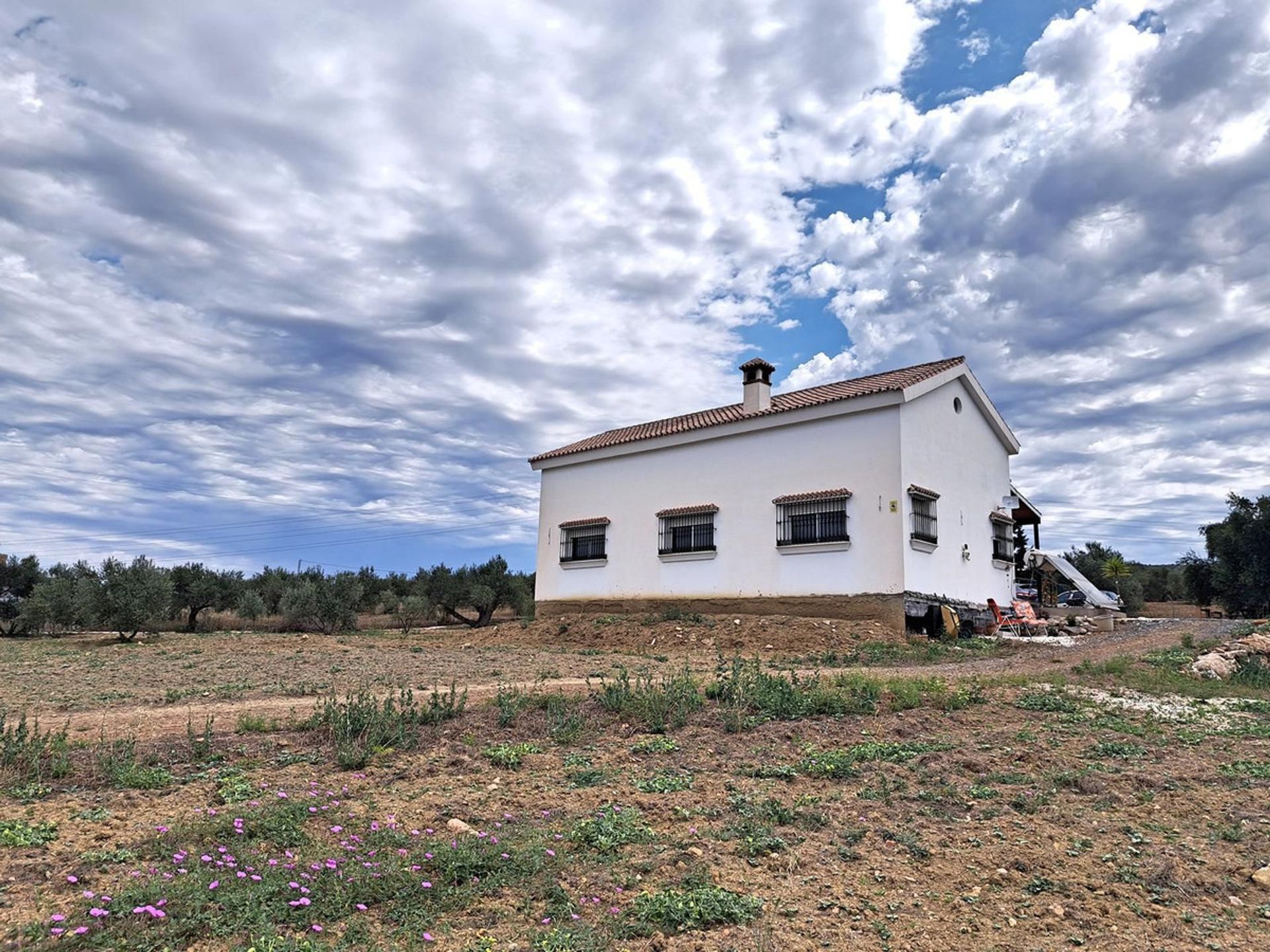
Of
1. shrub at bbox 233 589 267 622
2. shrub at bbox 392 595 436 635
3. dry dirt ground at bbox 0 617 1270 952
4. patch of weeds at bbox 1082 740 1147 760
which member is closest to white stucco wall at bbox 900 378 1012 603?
dry dirt ground at bbox 0 617 1270 952

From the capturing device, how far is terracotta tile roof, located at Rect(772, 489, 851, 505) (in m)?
17.0

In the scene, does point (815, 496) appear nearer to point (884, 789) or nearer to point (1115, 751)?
point (1115, 751)

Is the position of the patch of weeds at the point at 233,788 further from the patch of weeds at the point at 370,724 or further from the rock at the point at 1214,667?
the rock at the point at 1214,667

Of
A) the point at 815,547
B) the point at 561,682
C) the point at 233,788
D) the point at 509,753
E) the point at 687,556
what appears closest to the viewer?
the point at 233,788

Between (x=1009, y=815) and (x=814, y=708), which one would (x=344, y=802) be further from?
(x=814, y=708)

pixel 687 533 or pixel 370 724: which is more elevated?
pixel 687 533

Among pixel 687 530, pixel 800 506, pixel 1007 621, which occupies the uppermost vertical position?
pixel 800 506

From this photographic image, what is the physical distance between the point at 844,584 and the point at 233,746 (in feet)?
42.5

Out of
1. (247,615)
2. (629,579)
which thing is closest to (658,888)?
(629,579)

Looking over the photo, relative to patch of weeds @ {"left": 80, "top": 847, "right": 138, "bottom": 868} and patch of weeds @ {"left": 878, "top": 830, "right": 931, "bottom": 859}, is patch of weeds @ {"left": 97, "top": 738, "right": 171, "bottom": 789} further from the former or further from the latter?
patch of weeds @ {"left": 878, "top": 830, "right": 931, "bottom": 859}

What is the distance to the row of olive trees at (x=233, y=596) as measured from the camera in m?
22.3

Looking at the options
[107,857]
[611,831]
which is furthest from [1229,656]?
[107,857]

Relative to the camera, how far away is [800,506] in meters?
17.7

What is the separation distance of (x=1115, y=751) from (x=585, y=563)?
53.9 feet
